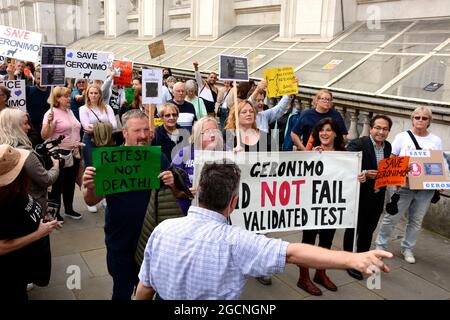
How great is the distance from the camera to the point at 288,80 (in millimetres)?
6000

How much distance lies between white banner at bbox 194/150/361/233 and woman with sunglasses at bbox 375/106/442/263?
874 millimetres

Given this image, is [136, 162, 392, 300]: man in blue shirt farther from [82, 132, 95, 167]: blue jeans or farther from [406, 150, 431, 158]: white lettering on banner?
[406, 150, 431, 158]: white lettering on banner

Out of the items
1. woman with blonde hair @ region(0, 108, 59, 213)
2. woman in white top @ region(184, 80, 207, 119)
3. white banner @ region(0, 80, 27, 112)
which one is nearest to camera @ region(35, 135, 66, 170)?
woman with blonde hair @ region(0, 108, 59, 213)

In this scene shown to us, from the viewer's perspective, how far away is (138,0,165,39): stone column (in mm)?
21422

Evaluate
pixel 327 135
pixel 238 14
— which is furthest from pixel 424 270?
pixel 238 14

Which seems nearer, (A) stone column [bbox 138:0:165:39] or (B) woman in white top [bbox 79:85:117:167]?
(B) woman in white top [bbox 79:85:117:167]

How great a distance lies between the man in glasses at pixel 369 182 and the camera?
172 inches

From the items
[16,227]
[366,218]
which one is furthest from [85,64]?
[366,218]

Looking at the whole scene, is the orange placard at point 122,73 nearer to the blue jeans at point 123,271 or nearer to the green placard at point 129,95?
the green placard at point 129,95

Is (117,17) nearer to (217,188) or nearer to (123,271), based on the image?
(123,271)

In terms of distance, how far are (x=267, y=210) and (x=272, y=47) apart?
29.6ft

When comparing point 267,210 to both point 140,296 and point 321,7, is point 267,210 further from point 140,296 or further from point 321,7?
point 321,7

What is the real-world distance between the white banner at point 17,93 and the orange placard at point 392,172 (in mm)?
5265

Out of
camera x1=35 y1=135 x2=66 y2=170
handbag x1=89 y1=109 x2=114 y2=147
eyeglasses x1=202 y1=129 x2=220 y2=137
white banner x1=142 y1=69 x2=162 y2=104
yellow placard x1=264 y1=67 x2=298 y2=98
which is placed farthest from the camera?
A: white banner x1=142 y1=69 x2=162 y2=104
